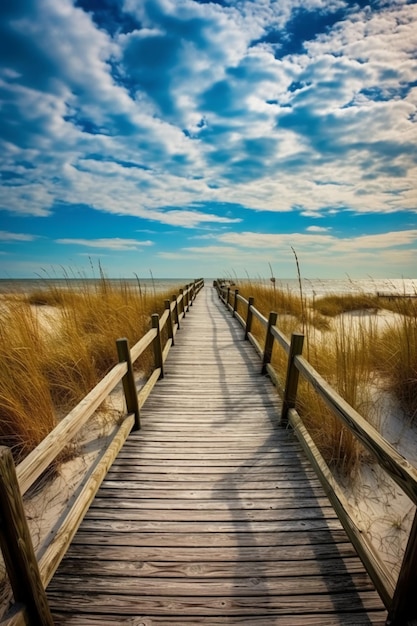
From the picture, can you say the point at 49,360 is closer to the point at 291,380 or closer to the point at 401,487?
the point at 291,380

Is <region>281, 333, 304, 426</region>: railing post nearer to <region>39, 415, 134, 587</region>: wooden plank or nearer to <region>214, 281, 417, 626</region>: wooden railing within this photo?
<region>214, 281, 417, 626</region>: wooden railing

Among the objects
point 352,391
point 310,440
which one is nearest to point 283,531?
point 310,440

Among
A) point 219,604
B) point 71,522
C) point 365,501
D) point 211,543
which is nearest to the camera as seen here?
point 219,604

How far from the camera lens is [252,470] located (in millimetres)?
2598

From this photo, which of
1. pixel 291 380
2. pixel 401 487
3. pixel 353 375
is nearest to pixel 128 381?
pixel 291 380

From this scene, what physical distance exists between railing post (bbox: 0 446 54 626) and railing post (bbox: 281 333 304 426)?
246 centimetres

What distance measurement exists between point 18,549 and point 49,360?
9.72ft

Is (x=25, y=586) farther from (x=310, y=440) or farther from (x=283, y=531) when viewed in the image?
(x=310, y=440)

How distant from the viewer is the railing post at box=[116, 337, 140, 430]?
2822mm

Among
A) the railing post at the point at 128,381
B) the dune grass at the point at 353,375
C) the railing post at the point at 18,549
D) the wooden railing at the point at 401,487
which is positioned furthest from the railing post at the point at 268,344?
the railing post at the point at 18,549

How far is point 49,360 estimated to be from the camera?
382 cm

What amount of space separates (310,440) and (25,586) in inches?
85.7

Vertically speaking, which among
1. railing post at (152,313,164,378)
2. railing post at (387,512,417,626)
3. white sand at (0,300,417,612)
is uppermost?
railing post at (152,313,164,378)

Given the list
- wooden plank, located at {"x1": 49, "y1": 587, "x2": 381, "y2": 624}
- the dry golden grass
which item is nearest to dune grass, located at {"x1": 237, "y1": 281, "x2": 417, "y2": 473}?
the dry golden grass
